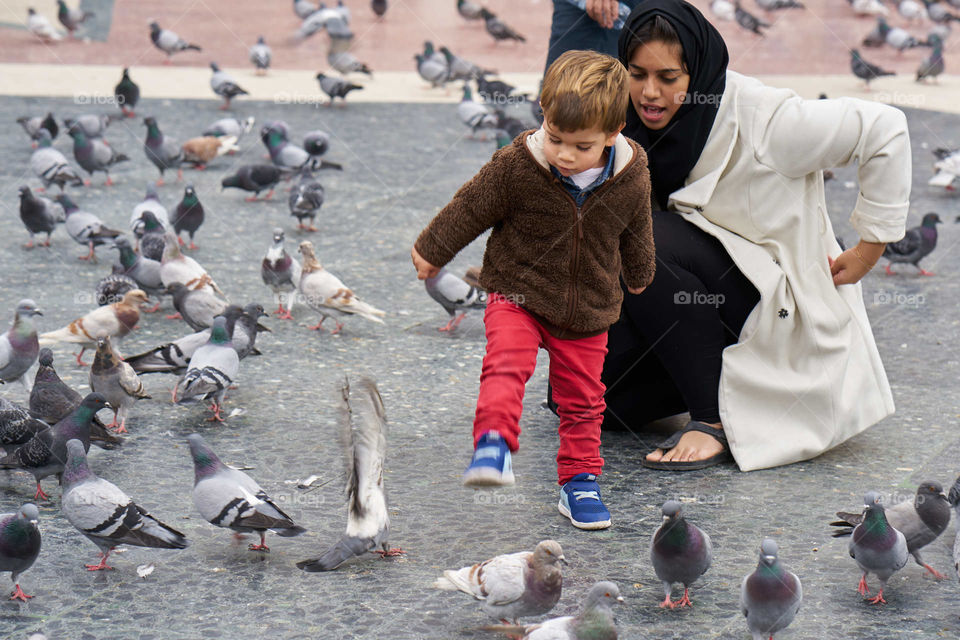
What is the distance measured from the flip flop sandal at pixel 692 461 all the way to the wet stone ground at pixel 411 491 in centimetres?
5

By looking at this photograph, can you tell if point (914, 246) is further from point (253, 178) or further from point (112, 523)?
point (112, 523)

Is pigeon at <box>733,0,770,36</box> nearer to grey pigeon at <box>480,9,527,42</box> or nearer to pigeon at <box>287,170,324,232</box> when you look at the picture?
grey pigeon at <box>480,9,527,42</box>

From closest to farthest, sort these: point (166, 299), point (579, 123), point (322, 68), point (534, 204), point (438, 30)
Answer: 1. point (579, 123)
2. point (534, 204)
3. point (166, 299)
4. point (322, 68)
5. point (438, 30)

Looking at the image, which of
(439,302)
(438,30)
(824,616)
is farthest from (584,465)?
(438,30)

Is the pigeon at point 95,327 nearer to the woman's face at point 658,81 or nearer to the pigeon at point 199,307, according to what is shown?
the pigeon at point 199,307

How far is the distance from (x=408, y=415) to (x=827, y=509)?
1.64m

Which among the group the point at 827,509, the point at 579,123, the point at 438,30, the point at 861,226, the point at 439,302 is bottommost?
the point at 438,30

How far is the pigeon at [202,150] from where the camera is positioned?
8789 millimetres

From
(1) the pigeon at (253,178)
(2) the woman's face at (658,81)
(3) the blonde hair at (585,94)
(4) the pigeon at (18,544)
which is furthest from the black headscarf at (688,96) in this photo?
(1) the pigeon at (253,178)

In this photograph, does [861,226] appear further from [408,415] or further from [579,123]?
[408,415]

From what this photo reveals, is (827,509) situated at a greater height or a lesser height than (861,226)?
lesser

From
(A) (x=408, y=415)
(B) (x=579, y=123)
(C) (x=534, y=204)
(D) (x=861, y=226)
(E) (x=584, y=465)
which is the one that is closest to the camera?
(B) (x=579, y=123)

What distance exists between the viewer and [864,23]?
1808 centimetres

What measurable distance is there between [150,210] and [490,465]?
14.6 feet
